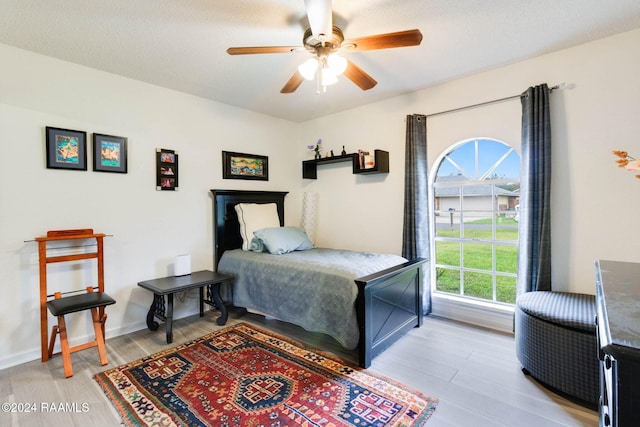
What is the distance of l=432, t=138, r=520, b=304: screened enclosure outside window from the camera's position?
2.95 meters

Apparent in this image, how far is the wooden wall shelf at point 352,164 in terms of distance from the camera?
3457 mm

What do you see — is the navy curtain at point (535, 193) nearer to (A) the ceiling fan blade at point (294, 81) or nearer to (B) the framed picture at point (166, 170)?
(A) the ceiling fan blade at point (294, 81)

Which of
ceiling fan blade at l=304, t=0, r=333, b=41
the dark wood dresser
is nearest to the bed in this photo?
the dark wood dresser

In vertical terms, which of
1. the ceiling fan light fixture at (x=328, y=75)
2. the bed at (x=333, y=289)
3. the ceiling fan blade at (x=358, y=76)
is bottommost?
the bed at (x=333, y=289)

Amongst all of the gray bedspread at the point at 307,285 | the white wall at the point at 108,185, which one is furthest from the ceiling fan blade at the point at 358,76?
the white wall at the point at 108,185

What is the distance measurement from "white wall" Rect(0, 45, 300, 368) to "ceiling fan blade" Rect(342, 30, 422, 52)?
87.0 inches

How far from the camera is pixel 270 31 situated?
7.04 feet

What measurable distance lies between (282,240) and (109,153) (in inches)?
73.2

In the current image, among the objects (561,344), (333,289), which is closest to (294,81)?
(333,289)

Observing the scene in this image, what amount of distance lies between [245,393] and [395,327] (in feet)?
4.41

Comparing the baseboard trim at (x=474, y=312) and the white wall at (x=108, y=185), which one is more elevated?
the white wall at (x=108, y=185)

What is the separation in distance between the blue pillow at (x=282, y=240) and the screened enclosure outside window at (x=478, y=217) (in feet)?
5.10

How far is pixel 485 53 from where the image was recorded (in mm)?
2516

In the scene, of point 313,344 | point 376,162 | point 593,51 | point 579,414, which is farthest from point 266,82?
point 579,414
